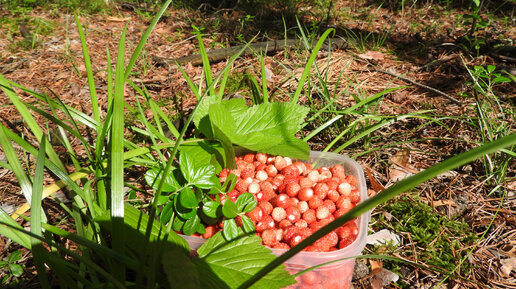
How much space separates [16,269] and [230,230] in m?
0.75

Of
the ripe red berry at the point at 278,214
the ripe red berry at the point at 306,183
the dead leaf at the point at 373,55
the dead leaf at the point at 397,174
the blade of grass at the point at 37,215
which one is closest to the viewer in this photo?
the blade of grass at the point at 37,215

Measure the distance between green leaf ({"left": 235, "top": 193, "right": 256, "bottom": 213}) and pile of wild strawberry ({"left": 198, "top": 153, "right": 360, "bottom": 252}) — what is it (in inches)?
2.6

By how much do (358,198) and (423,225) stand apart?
1.02 feet

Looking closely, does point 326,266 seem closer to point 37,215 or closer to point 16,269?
point 37,215

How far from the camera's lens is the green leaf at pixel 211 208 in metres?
1.16

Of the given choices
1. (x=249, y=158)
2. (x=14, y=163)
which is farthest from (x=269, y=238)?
(x=14, y=163)

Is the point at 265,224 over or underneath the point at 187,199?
underneath

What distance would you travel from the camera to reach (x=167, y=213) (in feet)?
3.76

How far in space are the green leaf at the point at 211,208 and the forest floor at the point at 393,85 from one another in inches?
22.1

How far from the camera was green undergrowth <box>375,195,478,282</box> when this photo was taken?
1260 mm

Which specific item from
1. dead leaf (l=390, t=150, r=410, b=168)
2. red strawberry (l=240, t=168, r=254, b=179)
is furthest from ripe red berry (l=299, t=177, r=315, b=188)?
dead leaf (l=390, t=150, r=410, b=168)

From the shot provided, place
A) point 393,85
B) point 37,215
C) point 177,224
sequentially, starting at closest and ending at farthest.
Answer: point 37,215
point 177,224
point 393,85

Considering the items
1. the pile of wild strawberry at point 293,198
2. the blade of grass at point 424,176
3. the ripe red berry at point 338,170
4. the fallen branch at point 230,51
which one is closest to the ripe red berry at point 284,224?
→ the pile of wild strawberry at point 293,198

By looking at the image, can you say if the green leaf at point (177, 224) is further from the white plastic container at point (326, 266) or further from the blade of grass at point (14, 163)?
the blade of grass at point (14, 163)
